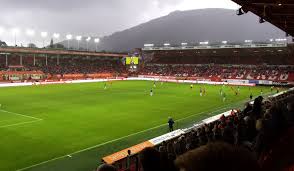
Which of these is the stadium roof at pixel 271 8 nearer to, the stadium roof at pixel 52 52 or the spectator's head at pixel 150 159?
the spectator's head at pixel 150 159

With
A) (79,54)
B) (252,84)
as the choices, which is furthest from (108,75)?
(252,84)

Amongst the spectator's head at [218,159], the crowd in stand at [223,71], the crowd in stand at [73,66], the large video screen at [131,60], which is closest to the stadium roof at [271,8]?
the spectator's head at [218,159]

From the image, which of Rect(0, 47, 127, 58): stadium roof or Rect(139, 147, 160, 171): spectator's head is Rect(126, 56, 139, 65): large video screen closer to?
Rect(0, 47, 127, 58): stadium roof

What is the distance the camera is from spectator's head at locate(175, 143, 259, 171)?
152 centimetres

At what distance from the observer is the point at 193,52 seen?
10356 cm

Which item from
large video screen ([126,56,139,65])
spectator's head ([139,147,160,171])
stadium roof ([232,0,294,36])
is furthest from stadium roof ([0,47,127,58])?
spectator's head ([139,147,160,171])

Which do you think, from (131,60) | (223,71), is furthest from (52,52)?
(223,71)

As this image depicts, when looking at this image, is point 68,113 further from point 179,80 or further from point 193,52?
point 193,52

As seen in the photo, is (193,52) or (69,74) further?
(193,52)

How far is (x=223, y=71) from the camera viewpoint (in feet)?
309

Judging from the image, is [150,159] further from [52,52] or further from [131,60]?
[131,60]

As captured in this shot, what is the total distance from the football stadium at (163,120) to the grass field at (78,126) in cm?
7

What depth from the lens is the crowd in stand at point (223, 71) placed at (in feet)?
269

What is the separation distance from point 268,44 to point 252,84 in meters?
17.5
